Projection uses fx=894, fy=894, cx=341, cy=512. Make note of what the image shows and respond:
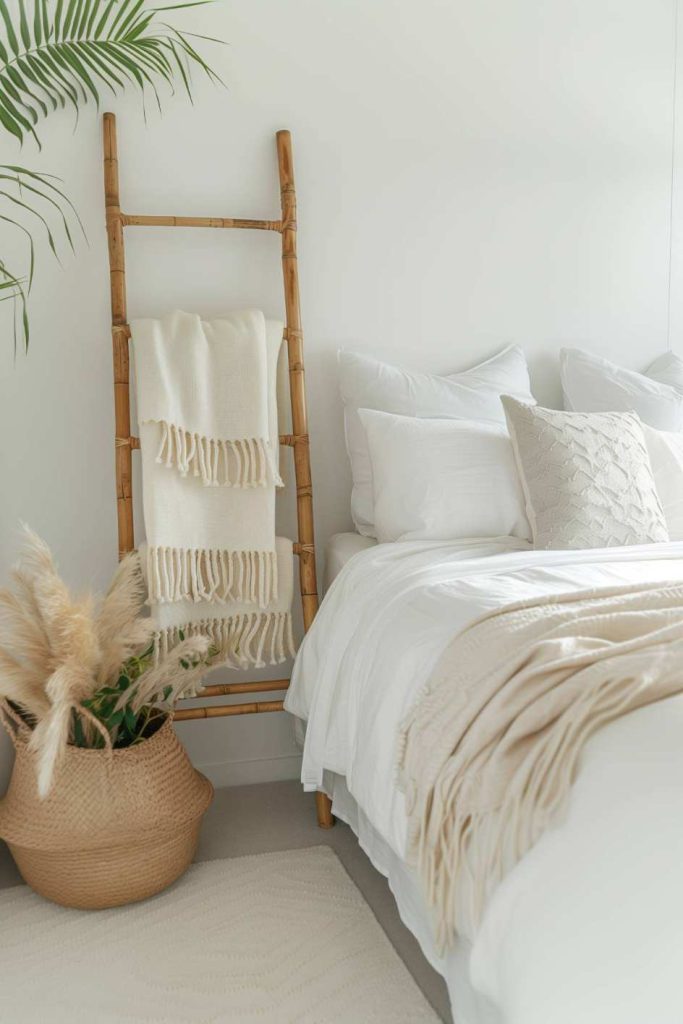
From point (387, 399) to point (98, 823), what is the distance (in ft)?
4.12

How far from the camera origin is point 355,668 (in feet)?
5.93

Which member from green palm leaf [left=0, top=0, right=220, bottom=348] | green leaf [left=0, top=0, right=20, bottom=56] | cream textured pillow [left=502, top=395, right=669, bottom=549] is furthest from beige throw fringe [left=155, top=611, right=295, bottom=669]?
green leaf [left=0, top=0, right=20, bottom=56]

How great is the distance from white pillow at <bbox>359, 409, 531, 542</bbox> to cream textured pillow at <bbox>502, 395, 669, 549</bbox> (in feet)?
0.24

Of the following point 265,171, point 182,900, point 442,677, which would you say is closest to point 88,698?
point 182,900

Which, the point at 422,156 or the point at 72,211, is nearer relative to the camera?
the point at 72,211

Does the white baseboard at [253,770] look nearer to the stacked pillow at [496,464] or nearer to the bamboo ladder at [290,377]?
the bamboo ladder at [290,377]

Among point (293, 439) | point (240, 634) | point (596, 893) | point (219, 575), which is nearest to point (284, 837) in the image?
point (240, 634)

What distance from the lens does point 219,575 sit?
2.22 metres

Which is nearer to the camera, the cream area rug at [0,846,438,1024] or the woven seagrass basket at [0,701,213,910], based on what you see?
the cream area rug at [0,846,438,1024]

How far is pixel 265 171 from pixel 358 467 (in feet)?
2.81

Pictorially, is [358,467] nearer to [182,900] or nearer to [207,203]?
[207,203]

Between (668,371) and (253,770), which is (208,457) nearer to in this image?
(253,770)

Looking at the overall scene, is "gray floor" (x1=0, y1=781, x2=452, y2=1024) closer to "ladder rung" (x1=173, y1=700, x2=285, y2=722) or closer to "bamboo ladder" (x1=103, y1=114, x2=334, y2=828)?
"bamboo ladder" (x1=103, y1=114, x2=334, y2=828)

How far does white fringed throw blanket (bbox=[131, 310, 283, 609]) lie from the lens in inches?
84.1
